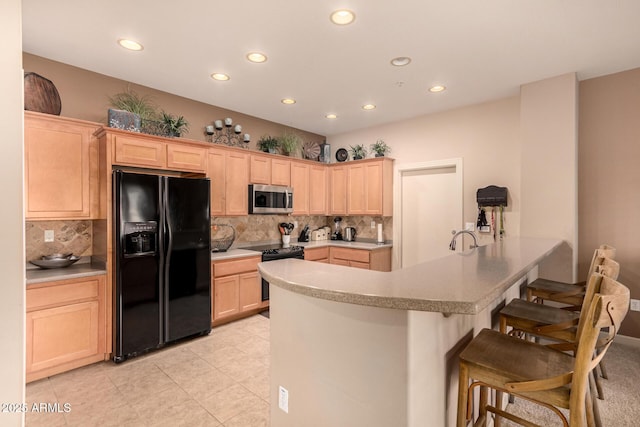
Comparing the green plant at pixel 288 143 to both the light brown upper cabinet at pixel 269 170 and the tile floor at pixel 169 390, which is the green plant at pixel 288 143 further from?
the tile floor at pixel 169 390

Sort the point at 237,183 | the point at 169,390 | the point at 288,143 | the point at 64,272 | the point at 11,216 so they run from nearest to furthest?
the point at 11,216 → the point at 169,390 → the point at 64,272 → the point at 237,183 → the point at 288,143

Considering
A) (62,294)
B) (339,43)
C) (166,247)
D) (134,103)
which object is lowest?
(62,294)

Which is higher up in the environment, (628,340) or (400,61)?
(400,61)

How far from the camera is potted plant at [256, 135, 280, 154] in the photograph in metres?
4.71

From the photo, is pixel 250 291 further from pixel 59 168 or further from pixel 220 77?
pixel 220 77

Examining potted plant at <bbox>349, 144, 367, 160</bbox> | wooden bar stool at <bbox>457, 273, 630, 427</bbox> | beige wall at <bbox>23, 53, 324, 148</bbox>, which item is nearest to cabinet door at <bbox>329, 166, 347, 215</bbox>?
potted plant at <bbox>349, 144, 367, 160</bbox>

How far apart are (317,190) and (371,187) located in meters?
0.95

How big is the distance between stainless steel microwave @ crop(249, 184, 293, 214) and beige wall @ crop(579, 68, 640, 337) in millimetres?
3683

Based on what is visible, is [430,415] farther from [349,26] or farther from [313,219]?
[313,219]

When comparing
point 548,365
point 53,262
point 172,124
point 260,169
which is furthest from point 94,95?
point 548,365

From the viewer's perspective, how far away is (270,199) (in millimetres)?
4527

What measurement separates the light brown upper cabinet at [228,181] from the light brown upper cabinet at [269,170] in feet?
0.44

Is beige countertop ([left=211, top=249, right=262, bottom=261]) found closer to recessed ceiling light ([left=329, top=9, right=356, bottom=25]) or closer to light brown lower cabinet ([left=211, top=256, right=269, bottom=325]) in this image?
light brown lower cabinet ([left=211, top=256, right=269, bottom=325])

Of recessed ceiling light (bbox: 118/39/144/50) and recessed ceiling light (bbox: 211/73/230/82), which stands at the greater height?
recessed ceiling light (bbox: 211/73/230/82)
